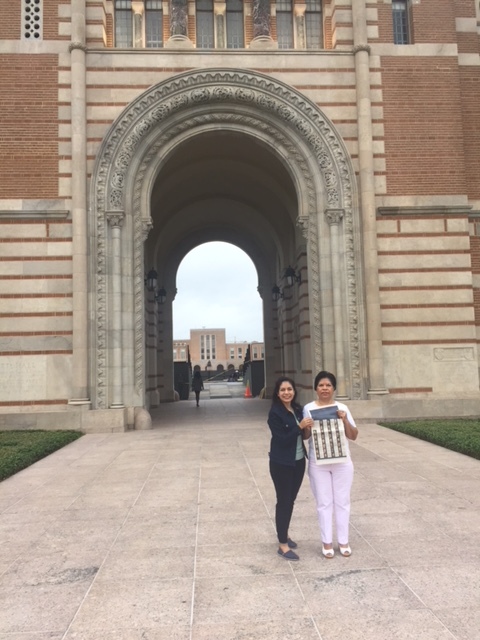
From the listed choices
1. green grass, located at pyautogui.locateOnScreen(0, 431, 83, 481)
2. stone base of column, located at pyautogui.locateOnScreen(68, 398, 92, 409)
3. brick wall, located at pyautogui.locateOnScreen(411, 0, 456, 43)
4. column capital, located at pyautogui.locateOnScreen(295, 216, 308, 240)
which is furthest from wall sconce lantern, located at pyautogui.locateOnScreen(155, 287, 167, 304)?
brick wall, located at pyautogui.locateOnScreen(411, 0, 456, 43)

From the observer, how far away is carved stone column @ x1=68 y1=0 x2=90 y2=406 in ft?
40.7

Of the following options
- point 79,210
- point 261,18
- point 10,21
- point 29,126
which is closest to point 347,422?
point 79,210

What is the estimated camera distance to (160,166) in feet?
45.5

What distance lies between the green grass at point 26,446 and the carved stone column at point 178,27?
10389mm

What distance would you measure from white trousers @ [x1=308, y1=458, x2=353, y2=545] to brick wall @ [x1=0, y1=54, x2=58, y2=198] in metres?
11.0

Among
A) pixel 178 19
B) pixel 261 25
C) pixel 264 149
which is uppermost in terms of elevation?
pixel 178 19

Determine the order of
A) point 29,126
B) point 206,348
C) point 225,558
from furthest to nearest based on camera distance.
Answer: point 206,348, point 29,126, point 225,558

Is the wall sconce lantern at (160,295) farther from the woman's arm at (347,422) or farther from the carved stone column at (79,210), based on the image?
the woman's arm at (347,422)

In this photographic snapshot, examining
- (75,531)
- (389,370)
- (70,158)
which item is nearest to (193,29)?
(70,158)

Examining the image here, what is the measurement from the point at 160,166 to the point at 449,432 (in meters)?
9.75

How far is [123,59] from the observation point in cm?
1349

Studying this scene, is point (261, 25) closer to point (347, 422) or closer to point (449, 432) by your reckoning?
point (449, 432)

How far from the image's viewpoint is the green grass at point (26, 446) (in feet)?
27.1

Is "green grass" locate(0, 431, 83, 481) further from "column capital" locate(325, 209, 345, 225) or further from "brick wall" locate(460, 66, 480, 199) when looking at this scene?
"brick wall" locate(460, 66, 480, 199)
